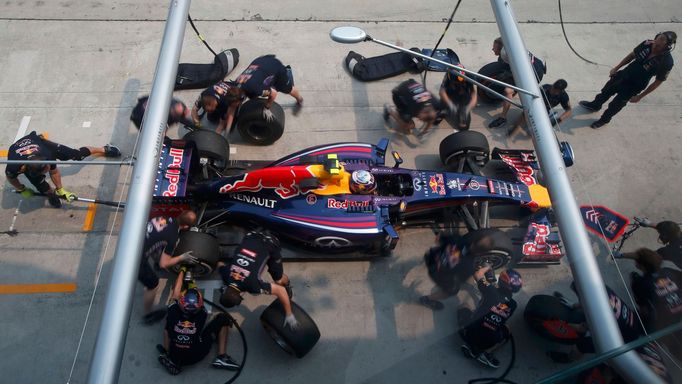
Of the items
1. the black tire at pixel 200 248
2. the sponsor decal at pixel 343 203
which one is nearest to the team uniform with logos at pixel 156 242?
the black tire at pixel 200 248

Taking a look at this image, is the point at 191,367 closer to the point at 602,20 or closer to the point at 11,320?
the point at 11,320

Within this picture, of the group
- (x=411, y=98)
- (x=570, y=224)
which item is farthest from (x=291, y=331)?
(x=411, y=98)

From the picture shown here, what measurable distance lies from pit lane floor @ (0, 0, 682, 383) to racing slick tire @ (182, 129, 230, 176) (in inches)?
35.4

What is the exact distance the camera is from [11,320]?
5.15 m

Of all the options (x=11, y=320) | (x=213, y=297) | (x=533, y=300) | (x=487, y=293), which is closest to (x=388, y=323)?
(x=487, y=293)

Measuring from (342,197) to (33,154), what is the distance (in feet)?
12.4

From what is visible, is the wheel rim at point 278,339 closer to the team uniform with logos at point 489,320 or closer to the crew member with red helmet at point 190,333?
the crew member with red helmet at point 190,333

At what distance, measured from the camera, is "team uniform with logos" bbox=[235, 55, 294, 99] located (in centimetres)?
622

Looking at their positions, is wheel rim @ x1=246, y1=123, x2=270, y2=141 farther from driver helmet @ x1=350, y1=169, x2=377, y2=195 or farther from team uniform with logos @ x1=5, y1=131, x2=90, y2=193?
team uniform with logos @ x1=5, y1=131, x2=90, y2=193

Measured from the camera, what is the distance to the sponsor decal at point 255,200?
524cm

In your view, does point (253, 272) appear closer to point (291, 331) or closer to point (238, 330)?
point (291, 331)

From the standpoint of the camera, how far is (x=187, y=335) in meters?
4.44

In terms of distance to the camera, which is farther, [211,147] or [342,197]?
[211,147]

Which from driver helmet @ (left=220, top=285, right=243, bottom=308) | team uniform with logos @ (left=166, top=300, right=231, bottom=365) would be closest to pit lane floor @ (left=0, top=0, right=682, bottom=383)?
team uniform with logos @ (left=166, top=300, right=231, bottom=365)
